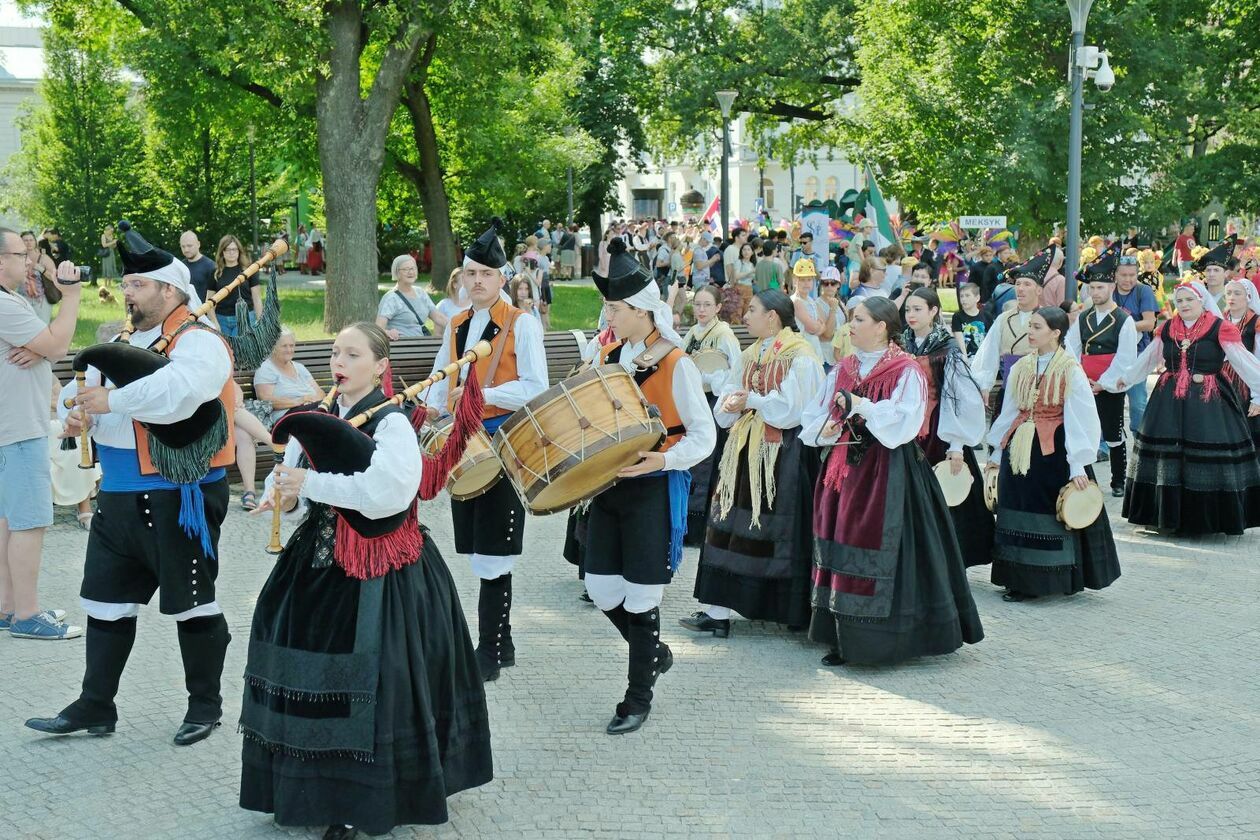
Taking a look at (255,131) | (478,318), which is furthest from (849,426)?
(255,131)

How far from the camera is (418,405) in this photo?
16.2 ft

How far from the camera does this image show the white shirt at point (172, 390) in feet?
16.8

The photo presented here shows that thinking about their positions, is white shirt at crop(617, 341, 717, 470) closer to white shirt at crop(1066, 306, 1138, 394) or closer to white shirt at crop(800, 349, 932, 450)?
white shirt at crop(800, 349, 932, 450)

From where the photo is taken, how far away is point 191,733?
5.61 metres

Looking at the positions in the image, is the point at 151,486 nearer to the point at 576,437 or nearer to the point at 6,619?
the point at 576,437

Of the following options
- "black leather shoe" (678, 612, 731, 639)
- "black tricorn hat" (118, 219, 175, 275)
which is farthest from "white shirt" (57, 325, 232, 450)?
"black leather shoe" (678, 612, 731, 639)

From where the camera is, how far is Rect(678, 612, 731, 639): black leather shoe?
7387 mm

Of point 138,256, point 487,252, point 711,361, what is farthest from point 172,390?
point 711,361

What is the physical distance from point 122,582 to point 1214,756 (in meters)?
4.58

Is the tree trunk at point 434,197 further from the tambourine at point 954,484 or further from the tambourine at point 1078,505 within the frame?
the tambourine at point 1078,505

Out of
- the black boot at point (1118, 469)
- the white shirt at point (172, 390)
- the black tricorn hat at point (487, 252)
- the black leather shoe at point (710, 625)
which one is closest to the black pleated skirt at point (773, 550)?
the black leather shoe at point (710, 625)

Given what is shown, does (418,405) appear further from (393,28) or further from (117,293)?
(117,293)

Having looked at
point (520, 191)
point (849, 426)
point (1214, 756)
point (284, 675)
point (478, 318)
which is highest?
point (520, 191)

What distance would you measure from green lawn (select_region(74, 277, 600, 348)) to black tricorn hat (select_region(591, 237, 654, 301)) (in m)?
11.0
